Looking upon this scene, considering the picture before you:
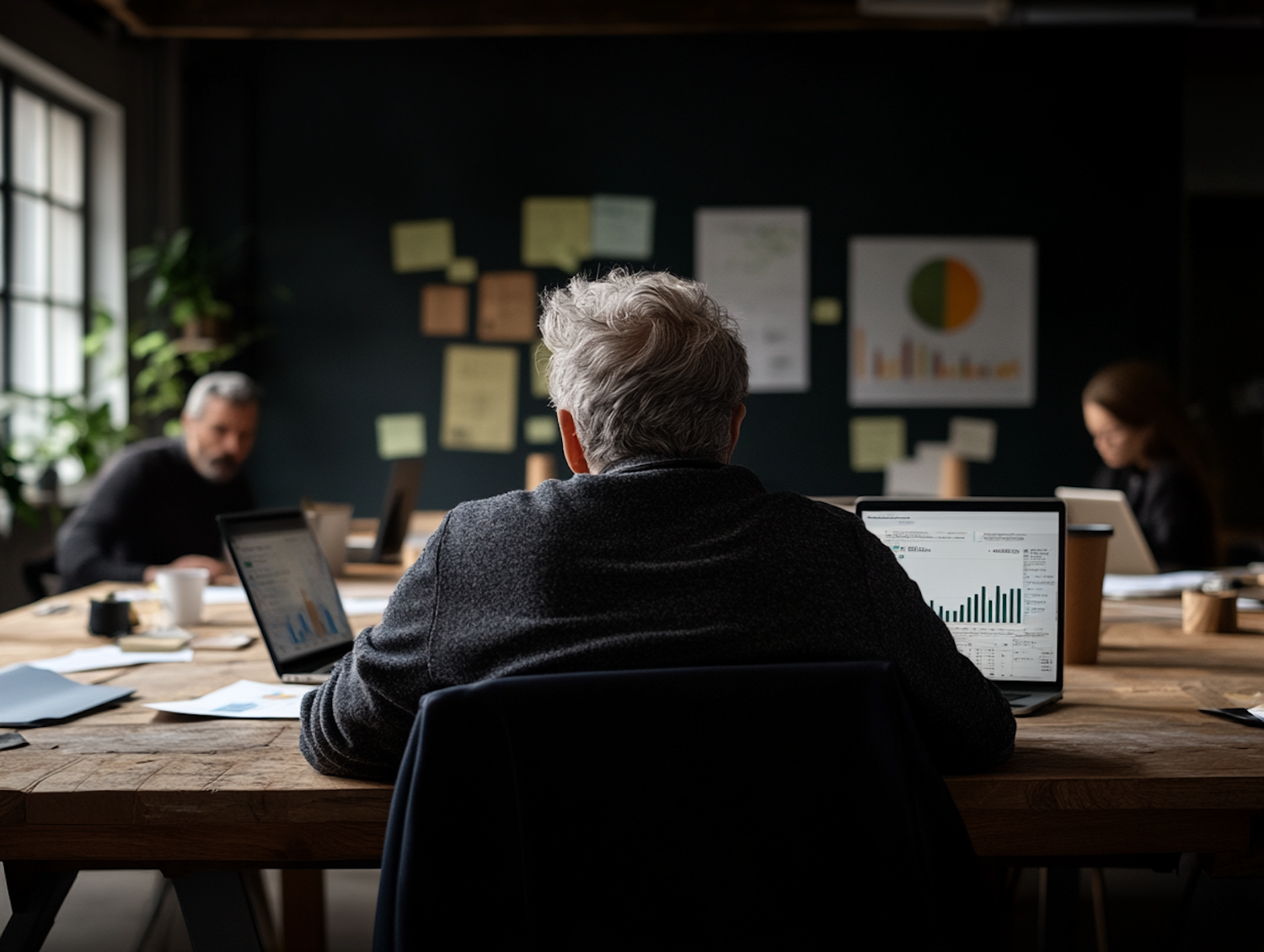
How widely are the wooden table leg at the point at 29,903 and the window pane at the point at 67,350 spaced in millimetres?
3508

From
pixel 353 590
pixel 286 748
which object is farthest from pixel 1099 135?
pixel 286 748

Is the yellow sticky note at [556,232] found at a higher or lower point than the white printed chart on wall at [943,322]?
higher

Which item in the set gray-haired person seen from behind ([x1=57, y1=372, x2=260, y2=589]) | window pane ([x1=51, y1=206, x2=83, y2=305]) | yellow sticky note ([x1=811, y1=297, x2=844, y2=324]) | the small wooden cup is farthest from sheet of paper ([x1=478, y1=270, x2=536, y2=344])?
the small wooden cup

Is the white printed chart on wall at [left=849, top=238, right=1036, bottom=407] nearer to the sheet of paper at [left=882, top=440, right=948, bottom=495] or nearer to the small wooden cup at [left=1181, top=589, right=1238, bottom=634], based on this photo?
the sheet of paper at [left=882, top=440, right=948, bottom=495]

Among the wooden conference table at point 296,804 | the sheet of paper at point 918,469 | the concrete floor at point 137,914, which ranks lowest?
the concrete floor at point 137,914

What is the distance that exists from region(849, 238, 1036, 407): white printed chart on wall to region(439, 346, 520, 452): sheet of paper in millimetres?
1468

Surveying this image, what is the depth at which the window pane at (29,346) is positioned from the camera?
410 centimetres

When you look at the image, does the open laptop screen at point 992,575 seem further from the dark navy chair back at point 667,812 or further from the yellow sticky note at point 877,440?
the yellow sticky note at point 877,440

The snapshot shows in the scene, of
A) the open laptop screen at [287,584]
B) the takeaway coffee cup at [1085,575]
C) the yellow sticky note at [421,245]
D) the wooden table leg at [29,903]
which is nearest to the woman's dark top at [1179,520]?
the takeaway coffee cup at [1085,575]

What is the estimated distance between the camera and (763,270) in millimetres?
4699

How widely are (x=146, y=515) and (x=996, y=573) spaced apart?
8.84ft

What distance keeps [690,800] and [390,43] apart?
177 inches

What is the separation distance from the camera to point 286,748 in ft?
4.08

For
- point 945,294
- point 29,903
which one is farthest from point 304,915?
point 945,294
